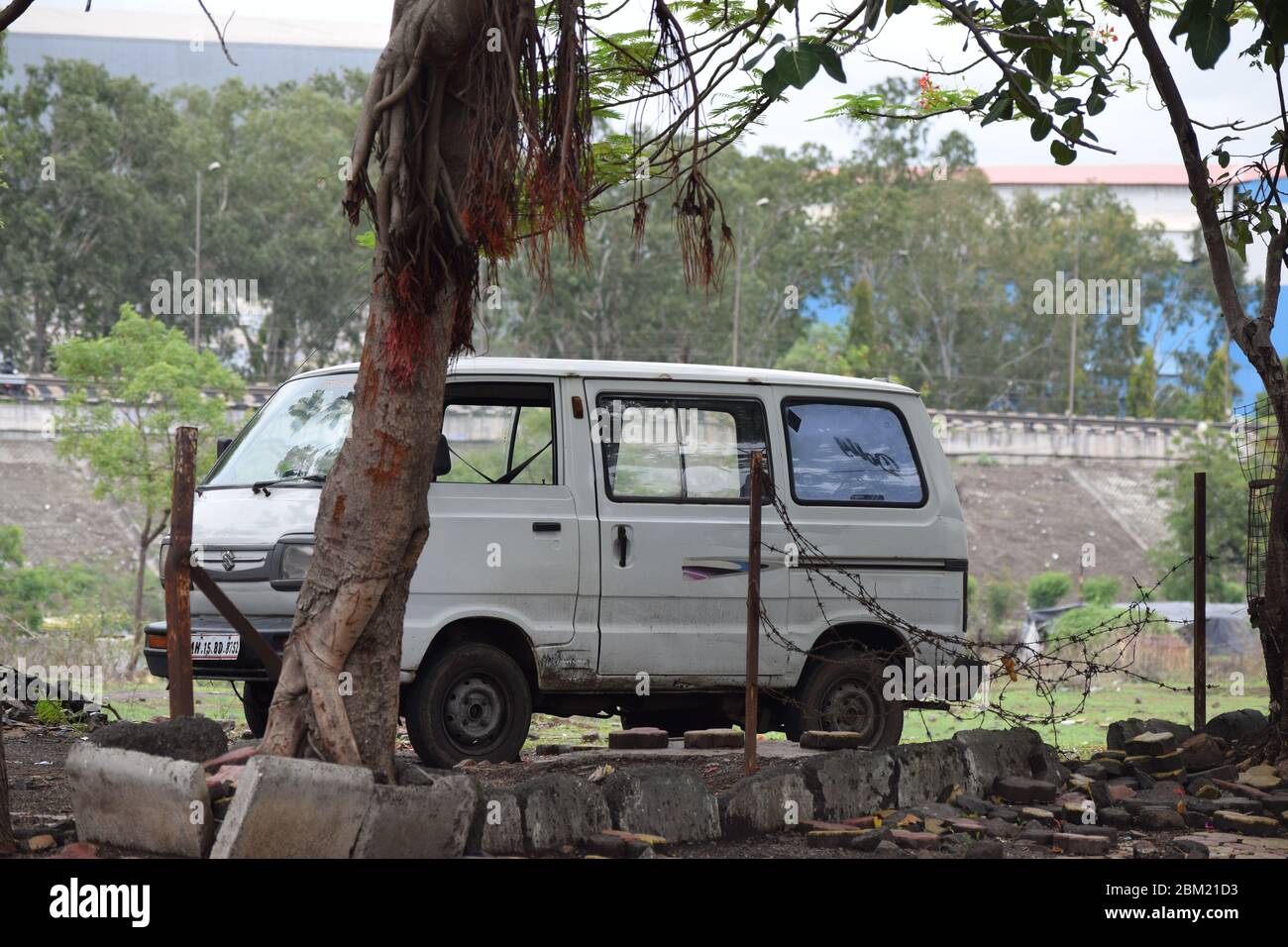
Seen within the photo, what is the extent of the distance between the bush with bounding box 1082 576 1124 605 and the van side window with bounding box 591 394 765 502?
1326 inches

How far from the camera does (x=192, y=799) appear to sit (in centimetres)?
548

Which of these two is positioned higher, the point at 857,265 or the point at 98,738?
the point at 857,265

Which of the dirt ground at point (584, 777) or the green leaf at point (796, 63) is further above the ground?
the green leaf at point (796, 63)

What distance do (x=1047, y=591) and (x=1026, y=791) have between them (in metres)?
35.9

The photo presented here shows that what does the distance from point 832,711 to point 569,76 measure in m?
4.37

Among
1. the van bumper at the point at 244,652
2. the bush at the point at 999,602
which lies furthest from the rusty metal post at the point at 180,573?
the bush at the point at 999,602

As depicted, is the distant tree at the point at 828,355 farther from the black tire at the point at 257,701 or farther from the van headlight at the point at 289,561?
the van headlight at the point at 289,561

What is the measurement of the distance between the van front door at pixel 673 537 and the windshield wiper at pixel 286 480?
151cm

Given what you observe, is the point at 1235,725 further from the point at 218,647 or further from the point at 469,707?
the point at 218,647

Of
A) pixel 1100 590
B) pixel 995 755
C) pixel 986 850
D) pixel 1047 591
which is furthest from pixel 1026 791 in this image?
pixel 1100 590

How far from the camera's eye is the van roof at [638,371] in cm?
830

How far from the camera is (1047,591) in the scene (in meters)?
42.2

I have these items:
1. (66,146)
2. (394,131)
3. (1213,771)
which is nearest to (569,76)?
(394,131)
